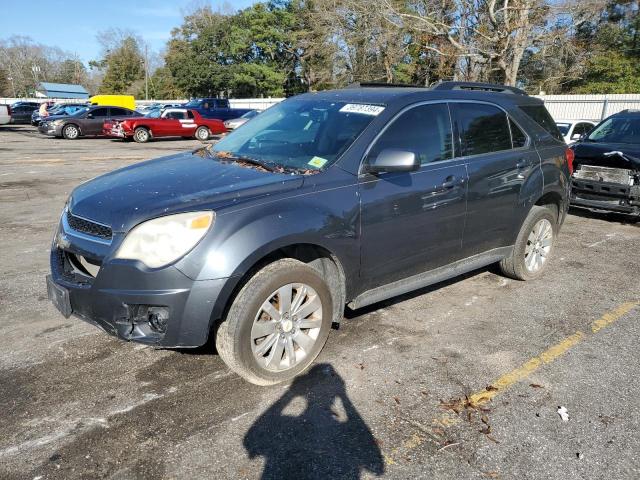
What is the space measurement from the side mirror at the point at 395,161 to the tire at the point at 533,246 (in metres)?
2.03

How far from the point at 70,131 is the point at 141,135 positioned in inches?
167

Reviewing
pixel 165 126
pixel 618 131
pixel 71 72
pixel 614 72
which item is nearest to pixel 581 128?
pixel 618 131

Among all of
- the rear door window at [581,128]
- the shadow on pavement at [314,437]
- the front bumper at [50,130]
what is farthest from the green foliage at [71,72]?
the shadow on pavement at [314,437]

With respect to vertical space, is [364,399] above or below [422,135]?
below

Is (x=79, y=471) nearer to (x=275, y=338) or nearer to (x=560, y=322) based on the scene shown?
(x=275, y=338)

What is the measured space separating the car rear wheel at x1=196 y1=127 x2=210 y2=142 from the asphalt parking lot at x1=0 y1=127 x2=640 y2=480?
20294 mm

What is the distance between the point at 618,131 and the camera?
8.33 meters

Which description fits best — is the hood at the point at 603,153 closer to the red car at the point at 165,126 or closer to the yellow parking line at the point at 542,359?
the yellow parking line at the point at 542,359

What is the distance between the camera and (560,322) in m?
4.30

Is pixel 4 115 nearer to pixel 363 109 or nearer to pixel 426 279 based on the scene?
pixel 363 109

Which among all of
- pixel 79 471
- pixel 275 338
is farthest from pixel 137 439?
pixel 275 338

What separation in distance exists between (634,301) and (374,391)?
121 inches

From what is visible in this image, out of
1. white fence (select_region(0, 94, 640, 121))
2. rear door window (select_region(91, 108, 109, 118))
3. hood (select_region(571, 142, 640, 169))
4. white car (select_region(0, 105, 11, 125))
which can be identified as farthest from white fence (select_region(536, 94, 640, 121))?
white car (select_region(0, 105, 11, 125))

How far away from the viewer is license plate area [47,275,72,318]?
306 centimetres
